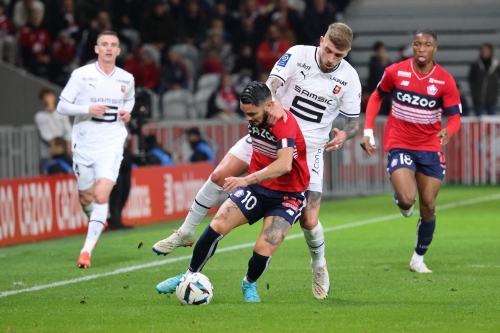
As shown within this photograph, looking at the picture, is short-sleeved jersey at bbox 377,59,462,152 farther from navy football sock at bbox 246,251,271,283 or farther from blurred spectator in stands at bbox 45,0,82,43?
blurred spectator in stands at bbox 45,0,82,43

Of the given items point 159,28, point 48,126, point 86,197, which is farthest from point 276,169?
point 159,28

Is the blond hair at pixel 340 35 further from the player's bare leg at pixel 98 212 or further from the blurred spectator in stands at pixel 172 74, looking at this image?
the blurred spectator in stands at pixel 172 74

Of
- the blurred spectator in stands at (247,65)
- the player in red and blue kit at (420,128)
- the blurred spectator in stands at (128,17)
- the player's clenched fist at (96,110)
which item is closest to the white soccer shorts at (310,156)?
the player in red and blue kit at (420,128)

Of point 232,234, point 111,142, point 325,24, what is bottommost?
point 232,234

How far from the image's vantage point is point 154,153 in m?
17.9

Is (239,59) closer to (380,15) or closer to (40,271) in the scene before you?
(380,15)

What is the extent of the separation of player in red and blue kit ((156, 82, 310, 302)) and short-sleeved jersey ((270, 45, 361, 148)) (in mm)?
707

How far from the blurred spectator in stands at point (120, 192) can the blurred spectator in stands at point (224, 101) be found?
613cm

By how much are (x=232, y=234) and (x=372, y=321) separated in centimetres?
736

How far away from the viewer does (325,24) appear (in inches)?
961

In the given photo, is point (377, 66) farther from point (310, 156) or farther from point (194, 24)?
point (310, 156)

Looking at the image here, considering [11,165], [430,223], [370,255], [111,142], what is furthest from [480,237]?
[11,165]

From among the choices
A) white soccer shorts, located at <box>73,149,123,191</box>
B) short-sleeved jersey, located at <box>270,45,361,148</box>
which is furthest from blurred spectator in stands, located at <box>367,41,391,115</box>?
short-sleeved jersey, located at <box>270,45,361,148</box>

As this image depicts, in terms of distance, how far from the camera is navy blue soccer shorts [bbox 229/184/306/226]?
802 cm
